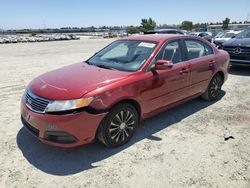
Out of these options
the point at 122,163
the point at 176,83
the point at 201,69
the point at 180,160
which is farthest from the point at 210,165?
the point at 201,69

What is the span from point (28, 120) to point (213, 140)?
2874mm

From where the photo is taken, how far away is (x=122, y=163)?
3.38 metres

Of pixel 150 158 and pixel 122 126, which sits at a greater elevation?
pixel 122 126

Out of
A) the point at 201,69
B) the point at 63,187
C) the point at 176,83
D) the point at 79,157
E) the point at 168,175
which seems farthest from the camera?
the point at 201,69

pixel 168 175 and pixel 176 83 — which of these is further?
pixel 176 83

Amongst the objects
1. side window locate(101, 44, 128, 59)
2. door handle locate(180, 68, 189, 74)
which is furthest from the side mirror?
side window locate(101, 44, 128, 59)

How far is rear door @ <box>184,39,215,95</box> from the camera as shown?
4.92 metres

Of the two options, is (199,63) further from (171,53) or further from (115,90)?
(115,90)

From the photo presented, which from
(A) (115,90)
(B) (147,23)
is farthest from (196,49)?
(B) (147,23)

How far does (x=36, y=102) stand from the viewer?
3.44 m

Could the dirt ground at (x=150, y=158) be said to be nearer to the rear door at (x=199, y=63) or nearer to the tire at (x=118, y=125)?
the tire at (x=118, y=125)

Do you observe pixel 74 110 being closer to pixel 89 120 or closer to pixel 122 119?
pixel 89 120

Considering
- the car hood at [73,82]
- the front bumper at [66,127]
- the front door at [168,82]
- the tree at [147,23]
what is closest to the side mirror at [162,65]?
the front door at [168,82]

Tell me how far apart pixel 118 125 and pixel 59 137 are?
2.86 feet
